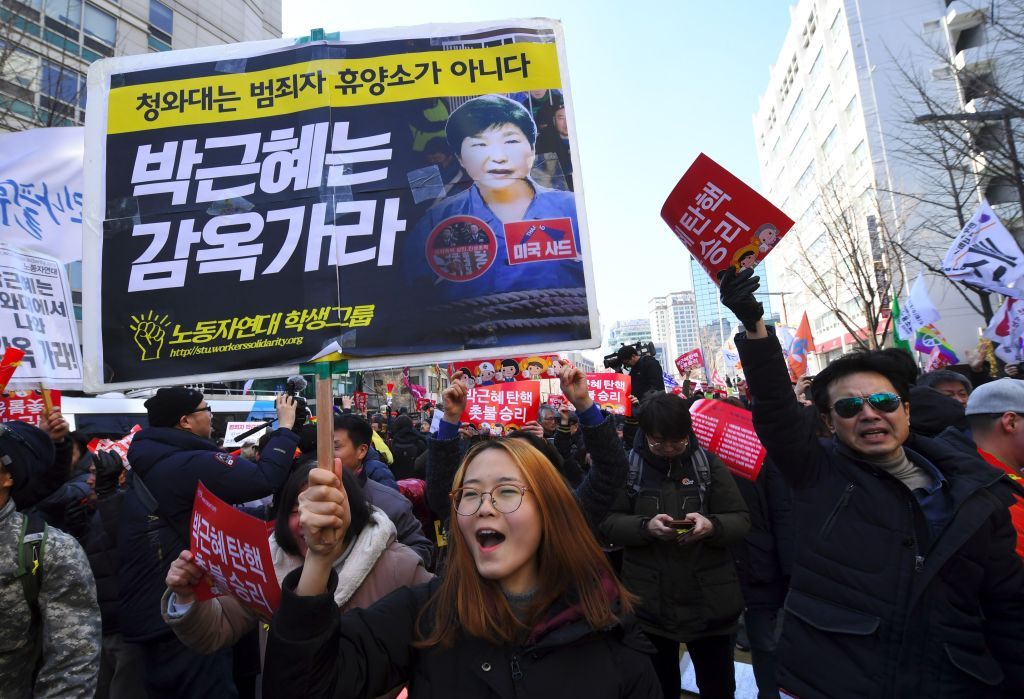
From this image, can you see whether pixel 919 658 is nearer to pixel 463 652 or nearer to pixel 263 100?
pixel 463 652

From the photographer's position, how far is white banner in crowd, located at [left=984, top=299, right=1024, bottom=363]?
8188 mm

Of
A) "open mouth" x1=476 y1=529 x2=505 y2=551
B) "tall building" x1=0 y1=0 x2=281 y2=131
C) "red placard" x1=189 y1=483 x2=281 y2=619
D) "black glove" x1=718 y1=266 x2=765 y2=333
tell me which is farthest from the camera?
"tall building" x1=0 y1=0 x2=281 y2=131

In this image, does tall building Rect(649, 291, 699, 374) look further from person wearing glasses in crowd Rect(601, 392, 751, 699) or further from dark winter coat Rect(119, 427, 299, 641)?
dark winter coat Rect(119, 427, 299, 641)

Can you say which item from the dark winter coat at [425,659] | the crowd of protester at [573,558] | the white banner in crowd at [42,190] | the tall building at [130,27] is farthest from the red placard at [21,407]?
the tall building at [130,27]

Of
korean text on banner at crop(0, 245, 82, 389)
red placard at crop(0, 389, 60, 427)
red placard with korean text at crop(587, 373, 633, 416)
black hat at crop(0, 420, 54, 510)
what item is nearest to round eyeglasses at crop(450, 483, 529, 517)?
black hat at crop(0, 420, 54, 510)

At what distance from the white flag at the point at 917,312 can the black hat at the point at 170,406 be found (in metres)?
13.3

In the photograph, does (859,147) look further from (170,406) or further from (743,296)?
(170,406)

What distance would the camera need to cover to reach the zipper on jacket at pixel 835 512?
2.34 metres

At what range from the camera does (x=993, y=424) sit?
9.51ft

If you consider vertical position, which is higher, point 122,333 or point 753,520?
point 122,333

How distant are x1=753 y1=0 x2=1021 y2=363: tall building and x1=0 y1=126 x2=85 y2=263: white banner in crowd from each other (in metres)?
22.0

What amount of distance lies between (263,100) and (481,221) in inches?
35.1

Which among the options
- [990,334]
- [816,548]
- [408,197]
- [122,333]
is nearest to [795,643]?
[816,548]

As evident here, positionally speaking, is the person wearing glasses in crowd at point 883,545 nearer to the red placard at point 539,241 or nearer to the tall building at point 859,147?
the red placard at point 539,241
